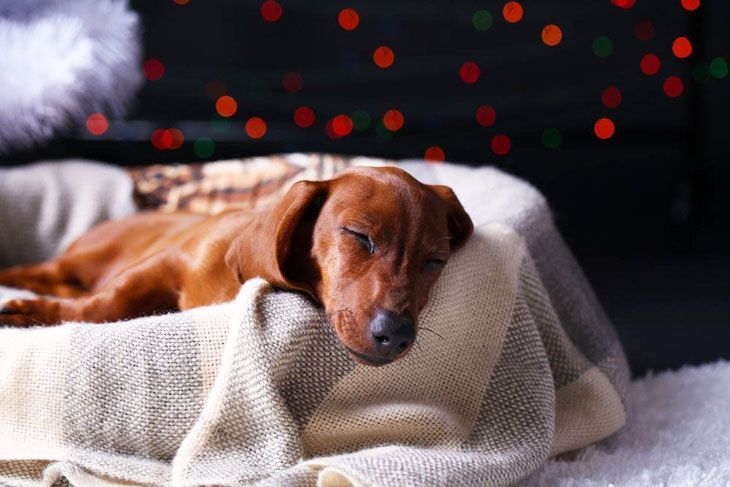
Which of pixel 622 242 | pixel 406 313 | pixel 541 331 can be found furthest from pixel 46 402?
pixel 622 242

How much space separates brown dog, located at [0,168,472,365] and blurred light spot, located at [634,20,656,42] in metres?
2.43

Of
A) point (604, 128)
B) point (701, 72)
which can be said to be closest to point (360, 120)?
point (604, 128)

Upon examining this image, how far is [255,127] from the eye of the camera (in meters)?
3.79

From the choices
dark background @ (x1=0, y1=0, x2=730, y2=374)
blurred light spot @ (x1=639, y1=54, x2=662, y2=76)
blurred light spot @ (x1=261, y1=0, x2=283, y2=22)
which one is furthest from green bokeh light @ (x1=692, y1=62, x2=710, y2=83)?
blurred light spot @ (x1=261, y1=0, x2=283, y2=22)

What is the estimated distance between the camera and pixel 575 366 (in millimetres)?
1837

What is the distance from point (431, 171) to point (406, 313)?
121cm

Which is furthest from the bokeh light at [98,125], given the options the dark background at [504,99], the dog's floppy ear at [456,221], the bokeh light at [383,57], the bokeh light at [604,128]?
the dog's floppy ear at [456,221]

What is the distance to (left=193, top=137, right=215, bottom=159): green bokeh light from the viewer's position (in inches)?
147

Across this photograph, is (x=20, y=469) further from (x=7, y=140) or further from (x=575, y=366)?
(x=7, y=140)

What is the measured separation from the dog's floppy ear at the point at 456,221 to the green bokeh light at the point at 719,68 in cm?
256

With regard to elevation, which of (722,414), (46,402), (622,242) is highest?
(46,402)

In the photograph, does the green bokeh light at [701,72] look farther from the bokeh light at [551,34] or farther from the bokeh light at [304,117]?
the bokeh light at [304,117]

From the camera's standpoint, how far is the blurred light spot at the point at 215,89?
148 inches

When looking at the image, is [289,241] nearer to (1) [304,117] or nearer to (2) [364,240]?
(2) [364,240]
